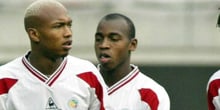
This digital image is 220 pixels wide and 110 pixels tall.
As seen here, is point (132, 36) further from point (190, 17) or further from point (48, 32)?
point (190, 17)

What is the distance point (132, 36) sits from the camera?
7344 mm

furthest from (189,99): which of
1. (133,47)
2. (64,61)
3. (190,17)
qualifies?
(64,61)

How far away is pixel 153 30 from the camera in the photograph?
12453 mm

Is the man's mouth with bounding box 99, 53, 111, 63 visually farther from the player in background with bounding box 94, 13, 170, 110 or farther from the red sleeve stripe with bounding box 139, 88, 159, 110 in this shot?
the red sleeve stripe with bounding box 139, 88, 159, 110

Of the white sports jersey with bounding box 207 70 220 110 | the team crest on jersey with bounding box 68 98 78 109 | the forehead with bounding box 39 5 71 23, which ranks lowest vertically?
the white sports jersey with bounding box 207 70 220 110

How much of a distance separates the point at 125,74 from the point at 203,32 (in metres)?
5.28

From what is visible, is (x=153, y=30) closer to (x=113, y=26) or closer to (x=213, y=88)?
(x=113, y=26)

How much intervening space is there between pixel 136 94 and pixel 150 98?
0.44ft

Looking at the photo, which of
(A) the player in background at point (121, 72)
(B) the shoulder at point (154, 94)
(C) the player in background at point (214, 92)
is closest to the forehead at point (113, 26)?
(A) the player in background at point (121, 72)

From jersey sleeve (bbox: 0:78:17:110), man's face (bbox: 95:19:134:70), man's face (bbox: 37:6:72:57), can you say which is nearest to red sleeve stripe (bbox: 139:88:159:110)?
man's face (bbox: 95:19:134:70)

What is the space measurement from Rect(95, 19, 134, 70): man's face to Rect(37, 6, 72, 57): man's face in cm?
81

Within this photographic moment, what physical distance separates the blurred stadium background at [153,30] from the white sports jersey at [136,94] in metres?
4.46

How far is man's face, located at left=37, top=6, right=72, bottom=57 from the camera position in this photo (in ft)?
20.6

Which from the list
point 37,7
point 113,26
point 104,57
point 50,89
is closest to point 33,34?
point 37,7
